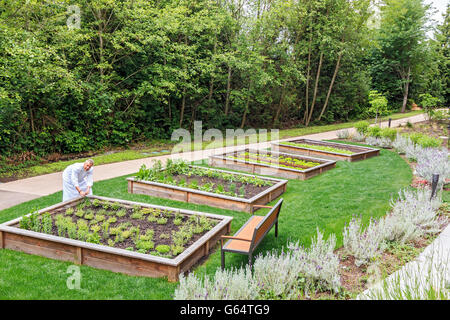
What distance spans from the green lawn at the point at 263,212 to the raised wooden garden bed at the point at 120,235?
14 centimetres

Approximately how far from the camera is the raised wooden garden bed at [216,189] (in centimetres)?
704

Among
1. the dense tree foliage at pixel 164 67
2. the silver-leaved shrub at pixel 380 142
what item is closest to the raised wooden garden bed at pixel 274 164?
the dense tree foliage at pixel 164 67

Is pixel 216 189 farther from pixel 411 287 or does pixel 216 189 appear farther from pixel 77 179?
pixel 411 287

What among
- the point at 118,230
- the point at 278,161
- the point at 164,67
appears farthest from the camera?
the point at 164,67

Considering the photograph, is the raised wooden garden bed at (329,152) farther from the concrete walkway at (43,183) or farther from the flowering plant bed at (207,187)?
the flowering plant bed at (207,187)

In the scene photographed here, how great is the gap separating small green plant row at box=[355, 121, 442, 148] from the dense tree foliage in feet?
17.6

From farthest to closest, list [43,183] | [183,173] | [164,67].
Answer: [164,67], [183,173], [43,183]

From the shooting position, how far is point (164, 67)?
46.5ft

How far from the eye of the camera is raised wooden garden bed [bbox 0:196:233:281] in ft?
14.5

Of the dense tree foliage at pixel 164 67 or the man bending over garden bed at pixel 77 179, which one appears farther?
the dense tree foliage at pixel 164 67

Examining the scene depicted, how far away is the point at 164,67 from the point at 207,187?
8.31 m

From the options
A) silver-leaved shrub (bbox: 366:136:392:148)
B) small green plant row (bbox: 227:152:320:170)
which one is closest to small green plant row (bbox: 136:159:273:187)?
small green plant row (bbox: 227:152:320:170)

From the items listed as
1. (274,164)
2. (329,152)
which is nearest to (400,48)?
(329,152)
